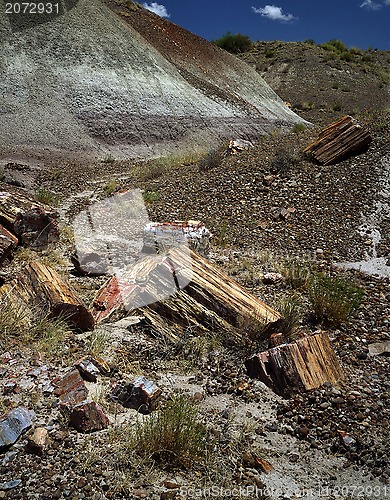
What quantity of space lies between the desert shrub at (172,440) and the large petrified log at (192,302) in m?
1.28

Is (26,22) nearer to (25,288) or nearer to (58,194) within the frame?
(58,194)

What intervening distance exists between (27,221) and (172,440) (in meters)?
4.52

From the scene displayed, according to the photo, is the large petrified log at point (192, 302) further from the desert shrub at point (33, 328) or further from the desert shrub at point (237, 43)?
the desert shrub at point (237, 43)

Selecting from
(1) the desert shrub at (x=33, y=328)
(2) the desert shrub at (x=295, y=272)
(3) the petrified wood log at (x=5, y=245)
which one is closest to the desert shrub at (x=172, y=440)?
(1) the desert shrub at (x=33, y=328)

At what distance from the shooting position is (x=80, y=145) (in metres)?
16.0

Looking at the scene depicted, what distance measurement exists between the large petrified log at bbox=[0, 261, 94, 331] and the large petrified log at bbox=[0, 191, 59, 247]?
214 cm

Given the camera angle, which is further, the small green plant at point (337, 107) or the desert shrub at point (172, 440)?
the small green plant at point (337, 107)

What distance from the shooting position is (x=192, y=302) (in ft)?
13.7

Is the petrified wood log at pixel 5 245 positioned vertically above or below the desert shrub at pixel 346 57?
below

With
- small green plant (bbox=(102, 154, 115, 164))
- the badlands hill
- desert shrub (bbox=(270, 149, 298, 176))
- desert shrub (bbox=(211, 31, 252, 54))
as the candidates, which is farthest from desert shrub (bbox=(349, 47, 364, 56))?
desert shrub (bbox=(270, 149, 298, 176))

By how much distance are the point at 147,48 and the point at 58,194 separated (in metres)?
12.9

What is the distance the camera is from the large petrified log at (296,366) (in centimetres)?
350

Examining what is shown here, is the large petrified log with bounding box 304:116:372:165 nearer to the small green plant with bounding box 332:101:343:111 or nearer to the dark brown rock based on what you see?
the dark brown rock

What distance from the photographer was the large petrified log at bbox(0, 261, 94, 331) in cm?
404
